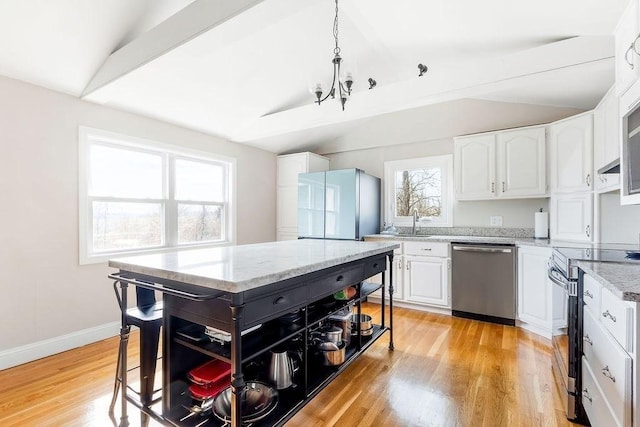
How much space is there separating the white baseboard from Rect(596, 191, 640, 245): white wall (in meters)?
4.68

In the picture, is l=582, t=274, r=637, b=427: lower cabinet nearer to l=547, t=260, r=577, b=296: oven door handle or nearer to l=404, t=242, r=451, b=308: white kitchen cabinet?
l=547, t=260, r=577, b=296: oven door handle

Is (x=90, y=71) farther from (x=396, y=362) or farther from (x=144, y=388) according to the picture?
(x=396, y=362)

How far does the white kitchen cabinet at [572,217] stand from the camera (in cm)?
277

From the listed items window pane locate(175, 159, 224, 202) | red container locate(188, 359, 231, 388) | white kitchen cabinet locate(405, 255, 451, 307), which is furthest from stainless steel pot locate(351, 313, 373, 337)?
window pane locate(175, 159, 224, 202)

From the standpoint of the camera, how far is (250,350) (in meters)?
1.40

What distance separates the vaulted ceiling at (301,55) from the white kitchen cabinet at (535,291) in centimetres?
157

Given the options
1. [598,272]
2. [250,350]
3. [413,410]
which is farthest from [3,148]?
[598,272]

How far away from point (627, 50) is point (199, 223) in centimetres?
408

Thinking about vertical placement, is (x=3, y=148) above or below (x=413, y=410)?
above

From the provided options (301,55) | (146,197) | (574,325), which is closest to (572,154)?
(574,325)

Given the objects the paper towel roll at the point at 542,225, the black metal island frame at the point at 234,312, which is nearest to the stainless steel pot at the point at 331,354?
the black metal island frame at the point at 234,312

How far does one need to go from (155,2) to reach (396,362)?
10.9 ft

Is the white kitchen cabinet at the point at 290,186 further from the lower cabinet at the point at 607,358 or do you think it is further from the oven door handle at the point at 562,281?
the lower cabinet at the point at 607,358

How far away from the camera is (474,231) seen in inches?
152
